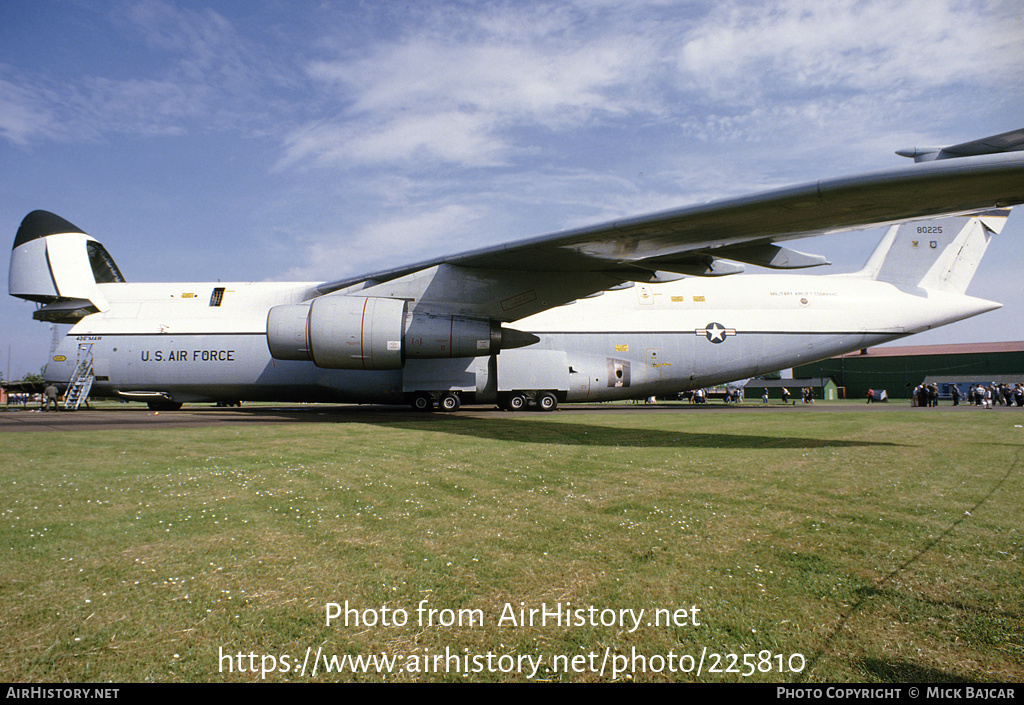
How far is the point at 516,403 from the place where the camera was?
16781 millimetres

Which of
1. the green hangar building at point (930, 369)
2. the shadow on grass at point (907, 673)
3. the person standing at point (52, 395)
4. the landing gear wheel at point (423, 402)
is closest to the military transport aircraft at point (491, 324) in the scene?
the landing gear wheel at point (423, 402)

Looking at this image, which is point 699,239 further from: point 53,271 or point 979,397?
point 979,397

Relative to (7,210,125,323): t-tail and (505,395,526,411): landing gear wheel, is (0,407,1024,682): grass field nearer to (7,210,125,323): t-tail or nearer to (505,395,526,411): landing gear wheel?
(505,395,526,411): landing gear wheel

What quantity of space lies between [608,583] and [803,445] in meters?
6.20

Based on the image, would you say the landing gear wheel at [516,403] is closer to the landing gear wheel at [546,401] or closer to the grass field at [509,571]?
the landing gear wheel at [546,401]

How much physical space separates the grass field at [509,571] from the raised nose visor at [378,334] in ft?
20.4

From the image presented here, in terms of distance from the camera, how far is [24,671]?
6.27ft

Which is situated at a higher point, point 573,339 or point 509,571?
point 573,339

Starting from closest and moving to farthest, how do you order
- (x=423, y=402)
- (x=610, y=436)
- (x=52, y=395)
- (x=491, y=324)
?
1. (x=610, y=436)
2. (x=491, y=324)
3. (x=423, y=402)
4. (x=52, y=395)

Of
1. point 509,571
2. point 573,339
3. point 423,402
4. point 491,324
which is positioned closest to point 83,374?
point 423,402

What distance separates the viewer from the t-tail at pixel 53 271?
17.0m

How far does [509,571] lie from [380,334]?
9.55 meters

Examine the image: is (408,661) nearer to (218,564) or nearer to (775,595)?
(218,564)

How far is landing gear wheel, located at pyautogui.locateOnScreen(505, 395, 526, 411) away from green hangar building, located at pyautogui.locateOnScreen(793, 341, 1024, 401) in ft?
138
